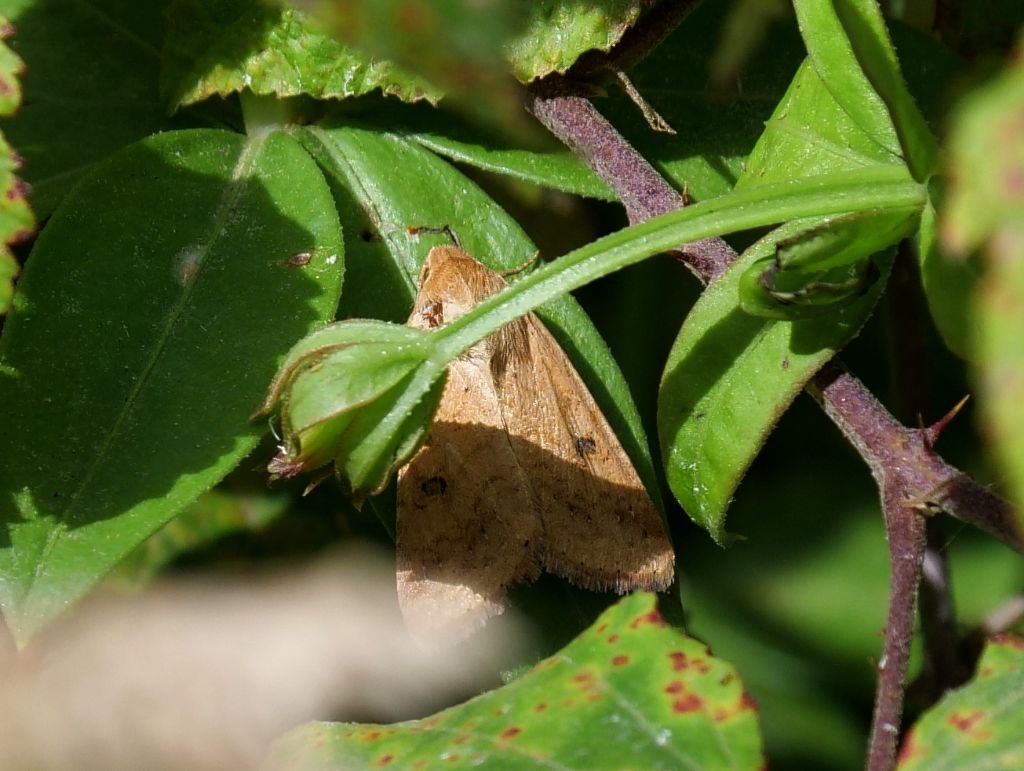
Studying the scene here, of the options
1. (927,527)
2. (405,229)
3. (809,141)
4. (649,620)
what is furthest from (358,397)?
(927,527)

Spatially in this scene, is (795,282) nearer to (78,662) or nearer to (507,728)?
(507,728)

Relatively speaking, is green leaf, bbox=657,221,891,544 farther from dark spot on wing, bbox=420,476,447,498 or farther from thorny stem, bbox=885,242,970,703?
thorny stem, bbox=885,242,970,703

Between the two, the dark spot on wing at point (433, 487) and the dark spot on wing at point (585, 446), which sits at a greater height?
the dark spot on wing at point (585, 446)

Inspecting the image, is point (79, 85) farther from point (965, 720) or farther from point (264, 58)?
point (965, 720)

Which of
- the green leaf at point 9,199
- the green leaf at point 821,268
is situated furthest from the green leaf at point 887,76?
the green leaf at point 9,199

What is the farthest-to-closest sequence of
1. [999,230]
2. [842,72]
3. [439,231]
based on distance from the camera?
[439,231] → [842,72] → [999,230]

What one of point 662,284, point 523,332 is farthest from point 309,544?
point 662,284

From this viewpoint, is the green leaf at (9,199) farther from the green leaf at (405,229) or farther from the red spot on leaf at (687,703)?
the red spot on leaf at (687,703)
